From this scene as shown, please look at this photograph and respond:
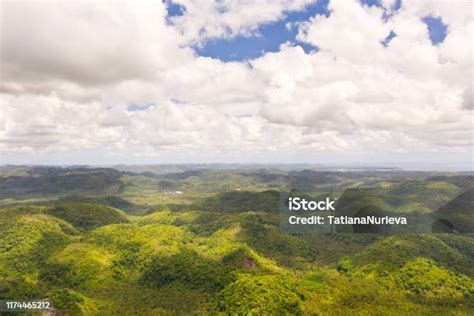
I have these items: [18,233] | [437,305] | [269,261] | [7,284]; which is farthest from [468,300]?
[18,233]

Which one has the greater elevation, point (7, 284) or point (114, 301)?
point (7, 284)

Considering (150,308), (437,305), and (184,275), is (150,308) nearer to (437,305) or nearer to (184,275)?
(184,275)

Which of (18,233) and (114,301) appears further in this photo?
(18,233)

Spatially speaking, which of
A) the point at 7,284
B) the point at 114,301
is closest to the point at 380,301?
the point at 114,301

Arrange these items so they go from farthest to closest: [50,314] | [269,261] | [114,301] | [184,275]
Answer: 1. [269,261]
2. [184,275]
3. [114,301]
4. [50,314]

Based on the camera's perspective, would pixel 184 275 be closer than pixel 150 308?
No

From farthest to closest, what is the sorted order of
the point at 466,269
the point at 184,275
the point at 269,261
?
1. the point at 269,261
2. the point at 466,269
3. the point at 184,275

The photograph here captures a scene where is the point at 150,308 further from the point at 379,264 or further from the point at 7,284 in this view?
the point at 379,264

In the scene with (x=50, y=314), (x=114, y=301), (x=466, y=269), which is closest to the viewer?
(x=50, y=314)

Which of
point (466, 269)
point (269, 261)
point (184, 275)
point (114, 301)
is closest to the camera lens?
point (114, 301)
